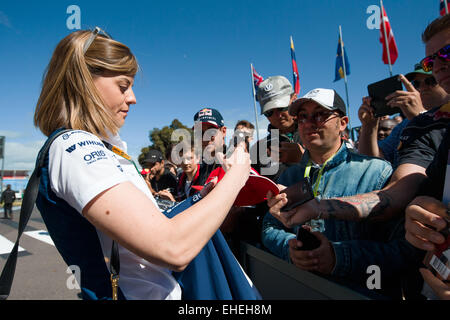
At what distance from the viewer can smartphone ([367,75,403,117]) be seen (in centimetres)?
202

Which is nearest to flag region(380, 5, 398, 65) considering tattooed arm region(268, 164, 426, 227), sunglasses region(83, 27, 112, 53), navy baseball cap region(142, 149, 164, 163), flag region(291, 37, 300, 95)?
flag region(291, 37, 300, 95)

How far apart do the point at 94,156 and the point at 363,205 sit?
4.43 ft

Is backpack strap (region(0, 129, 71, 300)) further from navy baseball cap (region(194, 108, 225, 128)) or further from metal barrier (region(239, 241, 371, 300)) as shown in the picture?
navy baseball cap (region(194, 108, 225, 128))

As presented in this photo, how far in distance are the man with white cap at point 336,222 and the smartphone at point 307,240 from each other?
0.02 m

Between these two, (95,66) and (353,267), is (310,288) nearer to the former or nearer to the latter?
(353,267)

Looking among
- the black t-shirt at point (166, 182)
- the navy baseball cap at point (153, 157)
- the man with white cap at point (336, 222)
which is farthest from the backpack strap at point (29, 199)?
the navy baseball cap at point (153, 157)

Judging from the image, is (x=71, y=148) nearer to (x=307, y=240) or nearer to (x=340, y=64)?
(x=307, y=240)

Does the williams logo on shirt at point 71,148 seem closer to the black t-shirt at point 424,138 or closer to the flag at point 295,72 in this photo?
the black t-shirt at point 424,138

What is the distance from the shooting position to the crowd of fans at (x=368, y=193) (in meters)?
1.29

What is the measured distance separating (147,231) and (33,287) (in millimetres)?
4623

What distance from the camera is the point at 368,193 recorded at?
62.2 inches

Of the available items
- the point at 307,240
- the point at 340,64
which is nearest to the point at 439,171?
the point at 307,240
